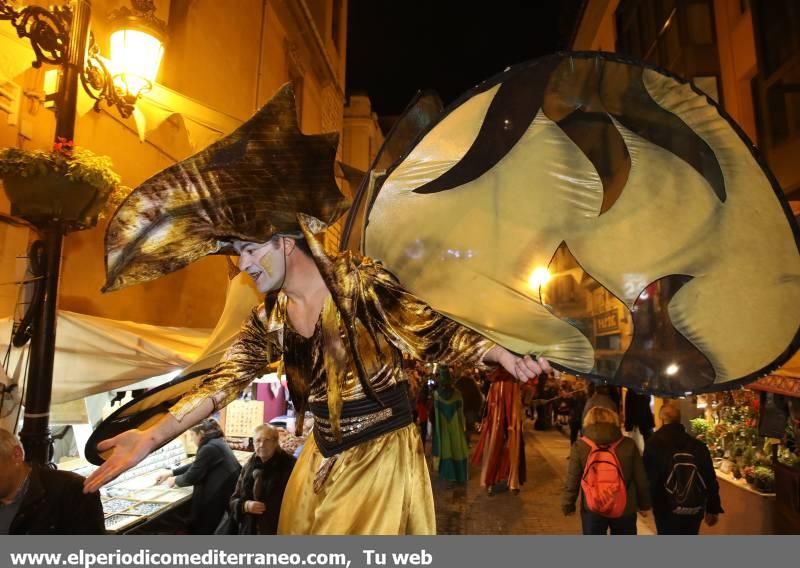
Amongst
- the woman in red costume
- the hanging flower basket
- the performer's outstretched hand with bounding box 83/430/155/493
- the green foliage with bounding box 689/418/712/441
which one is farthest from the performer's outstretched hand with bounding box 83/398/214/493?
the green foliage with bounding box 689/418/712/441

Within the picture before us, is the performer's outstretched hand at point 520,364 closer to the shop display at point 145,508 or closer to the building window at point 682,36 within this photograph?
the shop display at point 145,508

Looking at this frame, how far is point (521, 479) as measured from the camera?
8.98m

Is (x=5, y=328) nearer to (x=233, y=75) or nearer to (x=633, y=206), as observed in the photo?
(x=633, y=206)

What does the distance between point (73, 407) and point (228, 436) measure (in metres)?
3.26

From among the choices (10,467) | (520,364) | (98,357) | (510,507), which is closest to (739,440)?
(510,507)

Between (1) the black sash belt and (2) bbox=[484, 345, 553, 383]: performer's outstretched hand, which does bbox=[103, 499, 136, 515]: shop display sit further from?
(2) bbox=[484, 345, 553, 383]: performer's outstretched hand

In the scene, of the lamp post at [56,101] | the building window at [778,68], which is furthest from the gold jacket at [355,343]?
the building window at [778,68]

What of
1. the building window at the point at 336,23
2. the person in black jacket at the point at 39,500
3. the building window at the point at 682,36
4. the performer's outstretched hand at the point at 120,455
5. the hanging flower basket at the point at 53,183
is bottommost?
the person in black jacket at the point at 39,500

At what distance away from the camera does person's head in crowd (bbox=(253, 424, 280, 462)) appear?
4637 mm

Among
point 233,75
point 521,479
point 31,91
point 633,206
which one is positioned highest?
point 233,75

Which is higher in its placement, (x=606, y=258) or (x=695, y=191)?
(x=695, y=191)

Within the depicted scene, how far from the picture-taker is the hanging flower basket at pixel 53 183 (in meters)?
3.19
